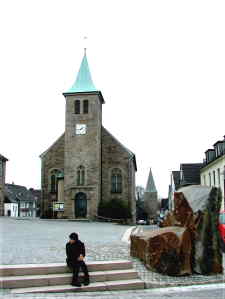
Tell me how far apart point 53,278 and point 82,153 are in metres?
30.3

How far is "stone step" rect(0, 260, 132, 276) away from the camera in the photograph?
29.2 feet

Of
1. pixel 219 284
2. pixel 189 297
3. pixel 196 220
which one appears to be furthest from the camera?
pixel 196 220

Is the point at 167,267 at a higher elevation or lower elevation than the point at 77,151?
lower

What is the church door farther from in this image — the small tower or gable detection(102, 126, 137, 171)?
the small tower

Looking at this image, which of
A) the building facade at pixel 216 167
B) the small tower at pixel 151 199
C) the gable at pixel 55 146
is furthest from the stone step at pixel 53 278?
the small tower at pixel 151 199

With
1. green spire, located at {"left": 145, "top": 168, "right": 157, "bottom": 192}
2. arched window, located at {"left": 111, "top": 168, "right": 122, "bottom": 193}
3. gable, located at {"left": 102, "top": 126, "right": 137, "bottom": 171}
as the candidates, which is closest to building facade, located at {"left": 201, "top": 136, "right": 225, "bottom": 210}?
gable, located at {"left": 102, "top": 126, "right": 137, "bottom": 171}

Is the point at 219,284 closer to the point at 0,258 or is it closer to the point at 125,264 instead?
the point at 125,264

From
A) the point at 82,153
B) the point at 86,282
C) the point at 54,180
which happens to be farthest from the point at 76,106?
the point at 86,282

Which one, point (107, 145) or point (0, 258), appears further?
point (107, 145)

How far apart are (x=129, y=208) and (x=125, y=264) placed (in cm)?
3066

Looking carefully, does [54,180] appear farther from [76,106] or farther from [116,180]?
[76,106]

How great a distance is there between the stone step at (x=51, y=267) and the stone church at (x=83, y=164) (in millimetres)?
27522

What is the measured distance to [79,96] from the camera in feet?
131

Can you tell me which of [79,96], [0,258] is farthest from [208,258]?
[79,96]
